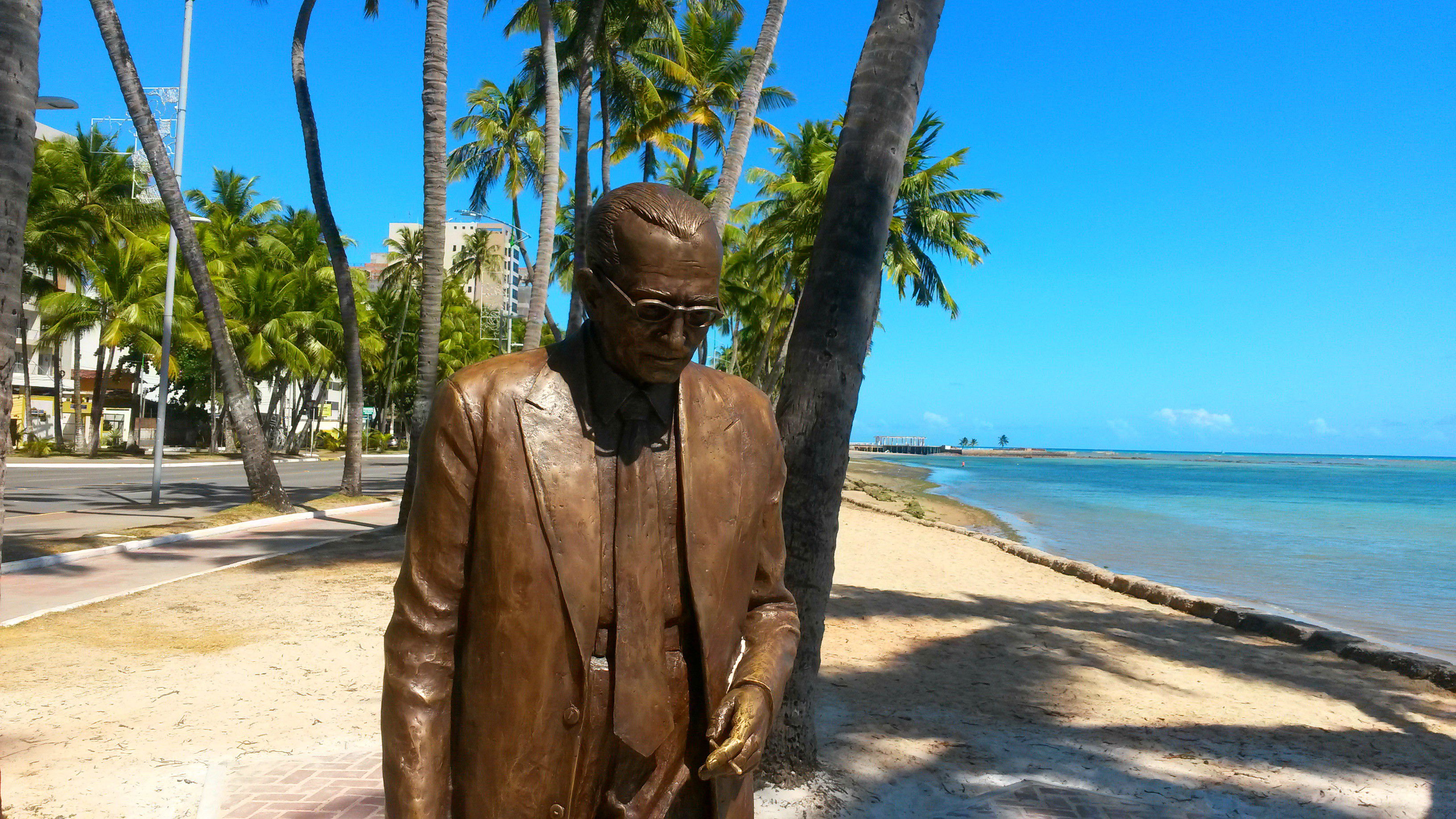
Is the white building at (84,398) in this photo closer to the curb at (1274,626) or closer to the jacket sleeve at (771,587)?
the curb at (1274,626)

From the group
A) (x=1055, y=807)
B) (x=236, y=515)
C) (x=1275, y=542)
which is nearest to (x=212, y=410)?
(x=236, y=515)

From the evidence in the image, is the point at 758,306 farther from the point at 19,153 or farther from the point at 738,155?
the point at 19,153

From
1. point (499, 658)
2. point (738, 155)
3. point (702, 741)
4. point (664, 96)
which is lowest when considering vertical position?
point (702, 741)

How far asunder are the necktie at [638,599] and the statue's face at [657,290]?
0.35 ft

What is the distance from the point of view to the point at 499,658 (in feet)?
5.05

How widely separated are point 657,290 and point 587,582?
49 cm

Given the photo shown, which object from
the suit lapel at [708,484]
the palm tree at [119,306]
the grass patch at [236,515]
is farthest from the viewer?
the palm tree at [119,306]

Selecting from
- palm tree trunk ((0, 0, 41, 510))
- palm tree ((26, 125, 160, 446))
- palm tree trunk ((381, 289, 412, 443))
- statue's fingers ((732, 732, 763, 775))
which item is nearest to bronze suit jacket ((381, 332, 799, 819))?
statue's fingers ((732, 732, 763, 775))

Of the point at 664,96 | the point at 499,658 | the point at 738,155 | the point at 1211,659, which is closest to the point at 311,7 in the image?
the point at 664,96

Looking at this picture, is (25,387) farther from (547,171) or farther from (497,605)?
(497,605)

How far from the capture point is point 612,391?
5.46 ft

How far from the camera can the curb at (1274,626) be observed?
8.09 meters

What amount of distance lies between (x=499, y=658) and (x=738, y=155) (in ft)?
33.0

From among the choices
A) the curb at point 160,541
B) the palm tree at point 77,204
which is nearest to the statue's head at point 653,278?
the curb at point 160,541
